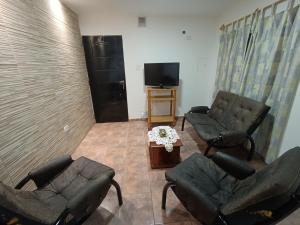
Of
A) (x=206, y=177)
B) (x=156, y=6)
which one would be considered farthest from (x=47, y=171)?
(x=156, y=6)

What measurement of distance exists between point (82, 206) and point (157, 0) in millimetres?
2987

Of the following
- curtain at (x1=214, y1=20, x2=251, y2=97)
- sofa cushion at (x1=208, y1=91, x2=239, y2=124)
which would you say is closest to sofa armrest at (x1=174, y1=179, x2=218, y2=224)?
sofa cushion at (x1=208, y1=91, x2=239, y2=124)

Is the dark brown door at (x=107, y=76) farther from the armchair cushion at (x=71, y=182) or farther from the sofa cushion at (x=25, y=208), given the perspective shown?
the sofa cushion at (x=25, y=208)

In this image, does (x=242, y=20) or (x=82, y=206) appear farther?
(x=242, y=20)

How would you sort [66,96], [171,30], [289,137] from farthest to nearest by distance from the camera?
[171,30]
[66,96]
[289,137]

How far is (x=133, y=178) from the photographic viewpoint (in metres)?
2.03

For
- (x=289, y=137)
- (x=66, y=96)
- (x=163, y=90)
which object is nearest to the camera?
(x=289, y=137)

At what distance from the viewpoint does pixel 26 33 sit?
171 centimetres

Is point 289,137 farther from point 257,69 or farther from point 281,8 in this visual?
point 281,8

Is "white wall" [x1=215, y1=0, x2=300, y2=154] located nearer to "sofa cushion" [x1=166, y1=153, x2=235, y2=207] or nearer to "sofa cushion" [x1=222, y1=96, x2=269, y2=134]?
"sofa cushion" [x1=222, y1=96, x2=269, y2=134]

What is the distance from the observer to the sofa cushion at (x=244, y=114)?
2.05 metres

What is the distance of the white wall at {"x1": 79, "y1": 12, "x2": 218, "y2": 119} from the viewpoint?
128 inches

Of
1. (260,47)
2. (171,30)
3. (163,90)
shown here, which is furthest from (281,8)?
(163,90)

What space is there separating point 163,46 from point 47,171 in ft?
10.4
